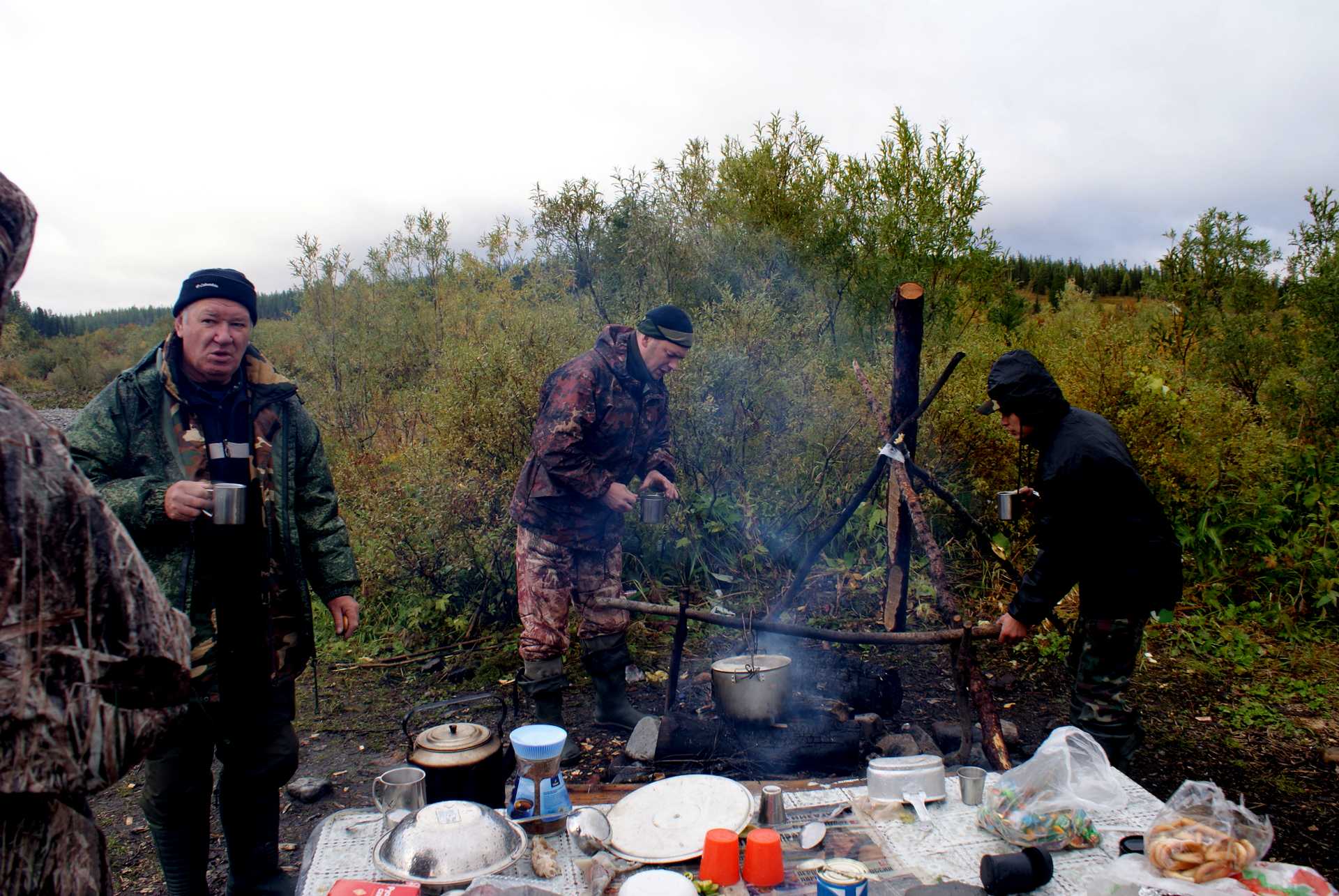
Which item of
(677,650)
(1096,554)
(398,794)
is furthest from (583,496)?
(1096,554)

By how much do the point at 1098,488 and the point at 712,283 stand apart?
6968 mm

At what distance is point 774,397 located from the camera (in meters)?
6.95

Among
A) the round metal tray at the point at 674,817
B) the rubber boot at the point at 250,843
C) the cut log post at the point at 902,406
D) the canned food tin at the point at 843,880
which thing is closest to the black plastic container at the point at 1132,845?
the canned food tin at the point at 843,880

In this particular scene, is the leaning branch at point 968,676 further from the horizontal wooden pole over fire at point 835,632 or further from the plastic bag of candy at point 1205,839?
the plastic bag of candy at point 1205,839

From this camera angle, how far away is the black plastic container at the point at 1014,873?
2.20 meters

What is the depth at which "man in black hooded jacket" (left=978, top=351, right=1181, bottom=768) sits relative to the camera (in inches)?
140

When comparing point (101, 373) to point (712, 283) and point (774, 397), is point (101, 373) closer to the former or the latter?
point (712, 283)

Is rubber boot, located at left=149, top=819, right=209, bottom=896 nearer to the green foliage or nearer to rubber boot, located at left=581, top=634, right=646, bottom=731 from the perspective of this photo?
rubber boot, located at left=581, top=634, right=646, bottom=731

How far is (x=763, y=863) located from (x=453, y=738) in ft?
3.95

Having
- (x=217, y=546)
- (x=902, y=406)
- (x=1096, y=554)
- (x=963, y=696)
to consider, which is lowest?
(x=963, y=696)

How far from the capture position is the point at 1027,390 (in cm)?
368

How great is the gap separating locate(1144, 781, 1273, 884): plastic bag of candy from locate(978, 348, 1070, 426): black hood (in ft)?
5.89

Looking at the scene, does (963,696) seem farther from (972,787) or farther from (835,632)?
(972,787)

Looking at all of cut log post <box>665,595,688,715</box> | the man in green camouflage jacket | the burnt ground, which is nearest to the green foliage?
the burnt ground
